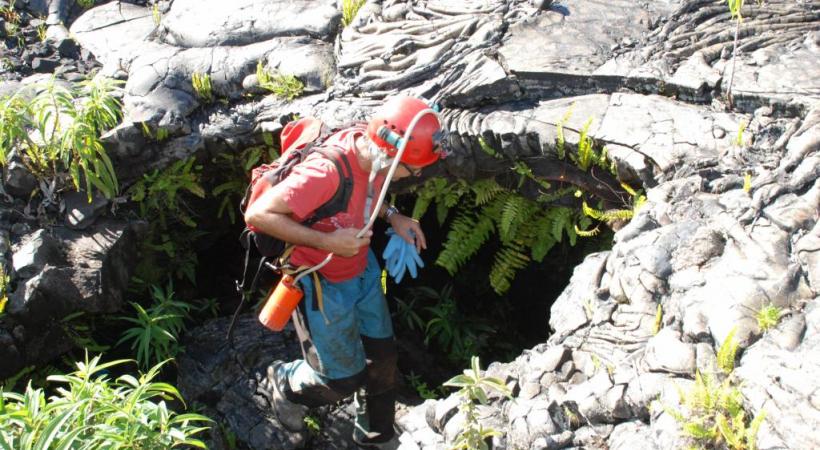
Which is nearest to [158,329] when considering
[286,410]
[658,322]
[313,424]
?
[286,410]

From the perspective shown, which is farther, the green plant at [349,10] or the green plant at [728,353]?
the green plant at [349,10]

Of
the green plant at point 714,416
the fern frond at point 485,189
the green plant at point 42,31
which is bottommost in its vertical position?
the fern frond at point 485,189

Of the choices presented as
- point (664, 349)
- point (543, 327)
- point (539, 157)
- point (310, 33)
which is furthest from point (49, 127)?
point (664, 349)

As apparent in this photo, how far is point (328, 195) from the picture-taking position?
4.16m

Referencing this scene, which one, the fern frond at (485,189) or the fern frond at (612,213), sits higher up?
the fern frond at (612,213)

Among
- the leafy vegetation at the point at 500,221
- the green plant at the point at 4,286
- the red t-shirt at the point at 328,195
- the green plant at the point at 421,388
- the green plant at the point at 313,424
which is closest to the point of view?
the red t-shirt at the point at 328,195

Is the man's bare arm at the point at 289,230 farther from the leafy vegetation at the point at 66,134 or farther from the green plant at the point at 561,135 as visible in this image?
the leafy vegetation at the point at 66,134

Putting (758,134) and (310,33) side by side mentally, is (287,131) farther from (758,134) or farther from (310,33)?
(758,134)

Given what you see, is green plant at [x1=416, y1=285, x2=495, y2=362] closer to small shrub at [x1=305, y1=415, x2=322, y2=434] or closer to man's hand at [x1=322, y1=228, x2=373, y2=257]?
small shrub at [x1=305, y1=415, x2=322, y2=434]

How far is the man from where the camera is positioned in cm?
412

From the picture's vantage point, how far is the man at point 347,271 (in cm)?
412

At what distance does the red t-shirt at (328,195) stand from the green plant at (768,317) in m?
2.05

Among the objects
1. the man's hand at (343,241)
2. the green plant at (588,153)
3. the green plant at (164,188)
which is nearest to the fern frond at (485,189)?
the green plant at (588,153)

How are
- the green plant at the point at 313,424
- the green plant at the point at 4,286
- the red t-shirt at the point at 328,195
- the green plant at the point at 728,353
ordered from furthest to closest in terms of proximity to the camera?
the green plant at the point at 313,424
the green plant at the point at 4,286
the red t-shirt at the point at 328,195
the green plant at the point at 728,353
